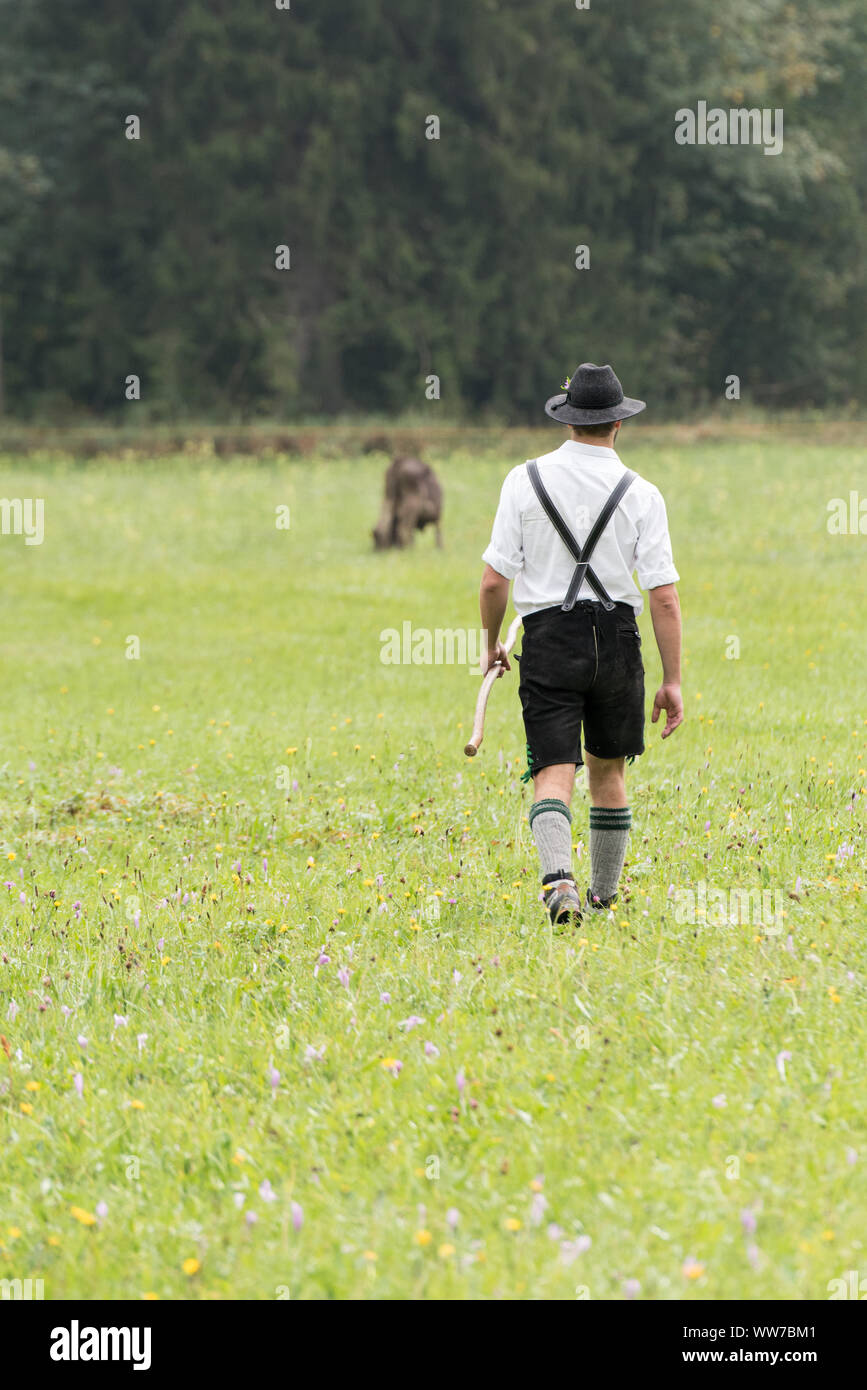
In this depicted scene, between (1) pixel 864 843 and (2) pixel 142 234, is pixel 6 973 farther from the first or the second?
(2) pixel 142 234

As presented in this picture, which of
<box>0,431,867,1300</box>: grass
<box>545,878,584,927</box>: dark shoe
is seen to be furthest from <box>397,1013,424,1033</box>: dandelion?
<box>545,878,584,927</box>: dark shoe

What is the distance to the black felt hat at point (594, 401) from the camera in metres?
5.67

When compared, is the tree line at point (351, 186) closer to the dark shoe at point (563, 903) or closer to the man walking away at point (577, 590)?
the man walking away at point (577, 590)

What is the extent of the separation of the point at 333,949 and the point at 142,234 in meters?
43.0

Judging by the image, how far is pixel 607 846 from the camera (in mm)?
5965

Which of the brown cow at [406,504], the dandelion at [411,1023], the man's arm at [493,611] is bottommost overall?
the dandelion at [411,1023]

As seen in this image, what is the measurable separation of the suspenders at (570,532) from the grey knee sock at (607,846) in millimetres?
904

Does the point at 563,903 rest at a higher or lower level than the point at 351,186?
lower

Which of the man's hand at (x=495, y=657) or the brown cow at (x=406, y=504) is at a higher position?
the brown cow at (x=406, y=504)

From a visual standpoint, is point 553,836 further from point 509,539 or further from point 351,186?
point 351,186

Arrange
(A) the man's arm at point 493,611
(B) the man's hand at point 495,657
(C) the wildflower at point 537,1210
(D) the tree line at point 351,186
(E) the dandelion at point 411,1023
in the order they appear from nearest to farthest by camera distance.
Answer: (C) the wildflower at point 537,1210, (E) the dandelion at point 411,1023, (A) the man's arm at point 493,611, (B) the man's hand at point 495,657, (D) the tree line at point 351,186

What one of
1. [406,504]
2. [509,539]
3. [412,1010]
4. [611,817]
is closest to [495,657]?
[509,539]

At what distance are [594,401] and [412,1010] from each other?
2.45 m

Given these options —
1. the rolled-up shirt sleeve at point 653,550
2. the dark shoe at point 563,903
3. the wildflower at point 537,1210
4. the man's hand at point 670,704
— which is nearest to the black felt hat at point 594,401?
the rolled-up shirt sleeve at point 653,550
